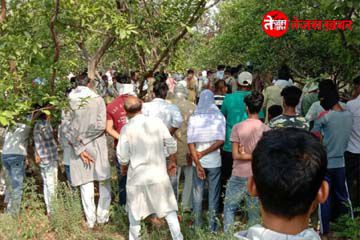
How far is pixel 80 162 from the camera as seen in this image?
16.6 feet

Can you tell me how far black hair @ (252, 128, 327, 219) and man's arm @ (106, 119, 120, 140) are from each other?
3830 millimetres

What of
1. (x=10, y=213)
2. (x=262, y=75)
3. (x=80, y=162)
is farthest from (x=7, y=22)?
(x=262, y=75)

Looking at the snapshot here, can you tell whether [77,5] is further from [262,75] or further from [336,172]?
[262,75]

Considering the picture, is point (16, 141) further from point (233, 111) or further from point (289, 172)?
point (289, 172)

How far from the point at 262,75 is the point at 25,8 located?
16.3ft

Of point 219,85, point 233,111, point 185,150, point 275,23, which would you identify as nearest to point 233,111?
point 233,111

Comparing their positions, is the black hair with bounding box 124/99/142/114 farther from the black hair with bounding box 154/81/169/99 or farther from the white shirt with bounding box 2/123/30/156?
the white shirt with bounding box 2/123/30/156

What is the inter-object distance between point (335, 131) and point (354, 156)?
25.9 inches

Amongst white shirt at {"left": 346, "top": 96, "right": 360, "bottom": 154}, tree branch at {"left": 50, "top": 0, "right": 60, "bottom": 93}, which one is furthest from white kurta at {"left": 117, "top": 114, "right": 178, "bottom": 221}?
white shirt at {"left": 346, "top": 96, "right": 360, "bottom": 154}

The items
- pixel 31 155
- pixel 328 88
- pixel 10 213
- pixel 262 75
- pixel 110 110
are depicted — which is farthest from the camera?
pixel 262 75

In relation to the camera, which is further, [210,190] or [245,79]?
[245,79]

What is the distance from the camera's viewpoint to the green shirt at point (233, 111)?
5.11m

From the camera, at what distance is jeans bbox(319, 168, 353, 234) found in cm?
451

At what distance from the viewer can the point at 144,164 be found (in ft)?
13.4
